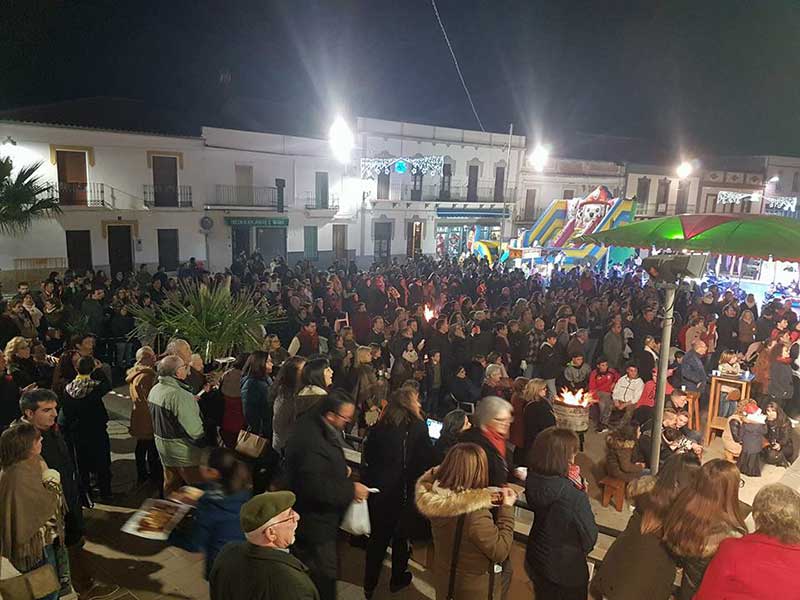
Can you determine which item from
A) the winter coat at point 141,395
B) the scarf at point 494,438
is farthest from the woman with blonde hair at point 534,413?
the winter coat at point 141,395

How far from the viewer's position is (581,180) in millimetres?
32562

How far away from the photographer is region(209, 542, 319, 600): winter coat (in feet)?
7.27

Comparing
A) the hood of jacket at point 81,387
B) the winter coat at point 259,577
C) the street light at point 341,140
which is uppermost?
the street light at point 341,140

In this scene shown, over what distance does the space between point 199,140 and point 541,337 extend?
17496 millimetres

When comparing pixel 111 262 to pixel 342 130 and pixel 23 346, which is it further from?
pixel 23 346

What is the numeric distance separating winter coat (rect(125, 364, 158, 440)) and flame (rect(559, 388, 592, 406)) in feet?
14.5

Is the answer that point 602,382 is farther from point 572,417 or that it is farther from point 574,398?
point 572,417

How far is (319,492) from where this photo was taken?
131 inches

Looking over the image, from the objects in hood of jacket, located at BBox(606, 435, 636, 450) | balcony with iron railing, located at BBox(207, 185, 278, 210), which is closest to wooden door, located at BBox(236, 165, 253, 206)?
balcony with iron railing, located at BBox(207, 185, 278, 210)

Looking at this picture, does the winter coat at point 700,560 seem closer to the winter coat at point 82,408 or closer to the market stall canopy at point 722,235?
the winter coat at point 82,408

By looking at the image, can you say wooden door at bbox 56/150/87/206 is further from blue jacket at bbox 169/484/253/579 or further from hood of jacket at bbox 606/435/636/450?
hood of jacket at bbox 606/435/636/450

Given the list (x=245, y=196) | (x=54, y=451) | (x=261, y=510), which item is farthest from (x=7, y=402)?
(x=245, y=196)

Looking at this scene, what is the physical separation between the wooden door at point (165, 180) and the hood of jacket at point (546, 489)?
21.0 metres

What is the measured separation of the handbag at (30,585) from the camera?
2924mm
